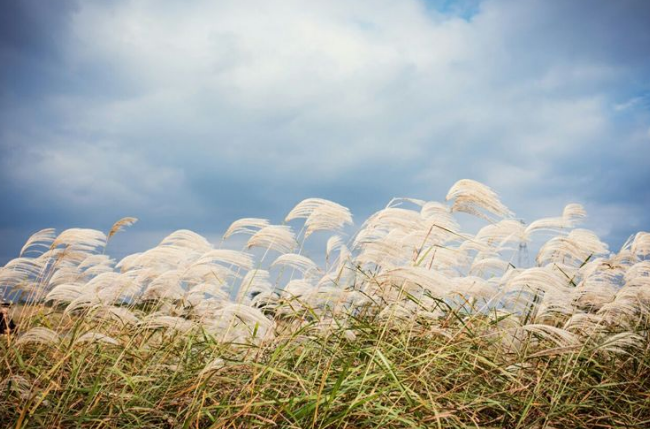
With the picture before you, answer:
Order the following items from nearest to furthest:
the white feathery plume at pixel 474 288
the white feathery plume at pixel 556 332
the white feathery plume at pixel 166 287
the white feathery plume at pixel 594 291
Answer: the white feathery plume at pixel 556 332 < the white feathery plume at pixel 474 288 < the white feathery plume at pixel 594 291 < the white feathery plume at pixel 166 287

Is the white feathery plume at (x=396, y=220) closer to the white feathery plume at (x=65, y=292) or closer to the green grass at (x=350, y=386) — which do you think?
the green grass at (x=350, y=386)

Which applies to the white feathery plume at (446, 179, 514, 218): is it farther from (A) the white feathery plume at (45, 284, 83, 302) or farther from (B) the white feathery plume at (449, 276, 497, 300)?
(A) the white feathery plume at (45, 284, 83, 302)

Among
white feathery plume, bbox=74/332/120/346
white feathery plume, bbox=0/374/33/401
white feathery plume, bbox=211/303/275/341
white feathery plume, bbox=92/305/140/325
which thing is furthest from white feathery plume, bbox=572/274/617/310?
white feathery plume, bbox=0/374/33/401

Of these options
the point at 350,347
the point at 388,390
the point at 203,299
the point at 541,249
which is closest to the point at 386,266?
the point at 350,347

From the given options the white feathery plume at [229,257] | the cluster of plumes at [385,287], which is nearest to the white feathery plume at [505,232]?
the cluster of plumes at [385,287]

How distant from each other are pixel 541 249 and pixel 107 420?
419cm

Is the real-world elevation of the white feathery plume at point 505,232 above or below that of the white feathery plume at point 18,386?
above

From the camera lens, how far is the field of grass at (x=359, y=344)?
2807mm

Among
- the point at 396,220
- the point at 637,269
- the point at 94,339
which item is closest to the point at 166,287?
the point at 94,339

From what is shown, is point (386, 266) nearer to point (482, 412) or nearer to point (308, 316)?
point (308, 316)

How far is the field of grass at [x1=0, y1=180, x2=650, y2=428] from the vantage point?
9.21 feet

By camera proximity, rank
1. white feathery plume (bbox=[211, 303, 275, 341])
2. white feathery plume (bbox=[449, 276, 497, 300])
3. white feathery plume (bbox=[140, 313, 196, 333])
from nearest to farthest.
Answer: white feathery plume (bbox=[211, 303, 275, 341]) → white feathery plume (bbox=[140, 313, 196, 333]) → white feathery plume (bbox=[449, 276, 497, 300])

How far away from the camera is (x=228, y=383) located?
3146mm

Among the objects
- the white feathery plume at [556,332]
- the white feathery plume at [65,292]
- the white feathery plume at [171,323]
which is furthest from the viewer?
the white feathery plume at [65,292]
